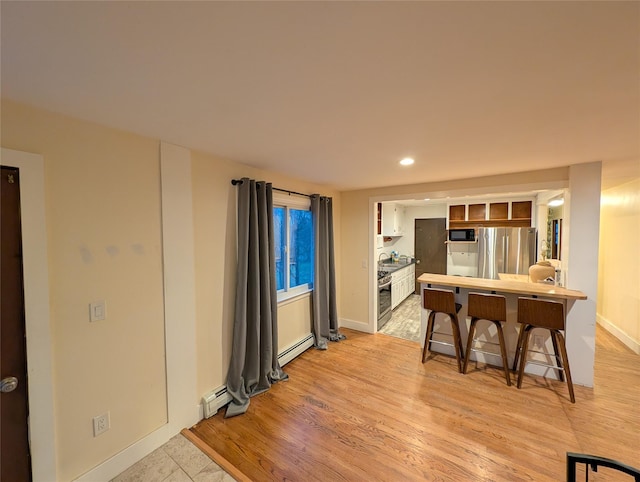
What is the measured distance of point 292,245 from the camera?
3510 millimetres

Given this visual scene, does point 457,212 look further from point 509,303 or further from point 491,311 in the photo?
point 491,311

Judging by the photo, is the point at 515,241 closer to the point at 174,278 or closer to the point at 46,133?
the point at 174,278

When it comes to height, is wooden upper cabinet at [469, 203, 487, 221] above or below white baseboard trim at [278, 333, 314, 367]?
above

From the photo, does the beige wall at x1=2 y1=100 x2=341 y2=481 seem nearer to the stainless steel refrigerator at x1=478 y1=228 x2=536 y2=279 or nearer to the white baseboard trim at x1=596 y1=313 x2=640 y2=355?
the stainless steel refrigerator at x1=478 y1=228 x2=536 y2=279

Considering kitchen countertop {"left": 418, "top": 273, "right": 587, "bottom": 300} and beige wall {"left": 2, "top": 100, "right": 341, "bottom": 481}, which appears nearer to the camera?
beige wall {"left": 2, "top": 100, "right": 341, "bottom": 481}

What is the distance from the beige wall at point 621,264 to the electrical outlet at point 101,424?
578 centimetres

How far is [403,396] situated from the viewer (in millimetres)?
2535

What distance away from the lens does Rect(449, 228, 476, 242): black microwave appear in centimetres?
520

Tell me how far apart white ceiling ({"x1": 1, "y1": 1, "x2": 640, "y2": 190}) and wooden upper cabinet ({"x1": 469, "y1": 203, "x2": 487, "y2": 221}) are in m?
3.29

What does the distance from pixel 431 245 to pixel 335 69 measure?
586cm

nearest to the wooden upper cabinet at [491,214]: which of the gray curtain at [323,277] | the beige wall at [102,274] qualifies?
the gray curtain at [323,277]

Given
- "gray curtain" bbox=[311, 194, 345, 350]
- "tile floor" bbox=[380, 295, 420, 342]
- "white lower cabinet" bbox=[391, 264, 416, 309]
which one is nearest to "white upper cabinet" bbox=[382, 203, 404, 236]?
"white lower cabinet" bbox=[391, 264, 416, 309]

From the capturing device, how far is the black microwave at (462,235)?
17.0 ft

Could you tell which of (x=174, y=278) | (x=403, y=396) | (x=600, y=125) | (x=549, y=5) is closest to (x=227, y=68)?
(x=549, y=5)
